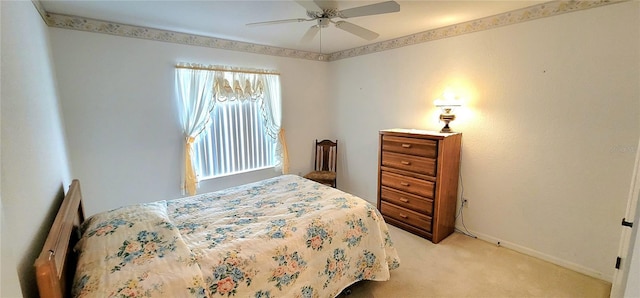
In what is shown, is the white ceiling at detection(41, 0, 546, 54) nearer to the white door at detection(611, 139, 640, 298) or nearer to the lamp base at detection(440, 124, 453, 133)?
the lamp base at detection(440, 124, 453, 133)

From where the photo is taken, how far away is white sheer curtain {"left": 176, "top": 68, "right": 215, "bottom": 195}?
3086 millimetres

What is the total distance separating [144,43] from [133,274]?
2.54m

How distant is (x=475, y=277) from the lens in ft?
7.43

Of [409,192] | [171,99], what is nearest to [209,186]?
[171,99]

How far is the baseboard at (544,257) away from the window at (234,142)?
9.67 feet

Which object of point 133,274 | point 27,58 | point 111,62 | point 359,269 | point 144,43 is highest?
point 144,43

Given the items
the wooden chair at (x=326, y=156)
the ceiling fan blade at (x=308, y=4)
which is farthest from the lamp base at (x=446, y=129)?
the ceiling fan blade at (x=308, y=4)

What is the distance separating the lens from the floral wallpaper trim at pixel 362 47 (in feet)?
7.34

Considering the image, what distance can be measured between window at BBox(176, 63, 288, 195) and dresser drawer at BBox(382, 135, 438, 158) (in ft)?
5.31

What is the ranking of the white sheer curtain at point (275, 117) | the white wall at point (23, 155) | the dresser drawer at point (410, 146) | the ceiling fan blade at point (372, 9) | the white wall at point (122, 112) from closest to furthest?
the white wall at point (23, 155) → the ceiling fan blade at point (372, 9) → the white wall at point (122, 112) → the dresser drawer at point (410, 146) → the white sheer curtain at point (275, 117)

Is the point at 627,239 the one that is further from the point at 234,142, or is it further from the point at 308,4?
the point at 234,142

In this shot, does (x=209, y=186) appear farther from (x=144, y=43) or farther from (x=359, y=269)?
(x=359, y=269)

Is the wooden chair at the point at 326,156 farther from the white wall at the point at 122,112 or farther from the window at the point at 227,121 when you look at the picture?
the white wall at the point at 122,112

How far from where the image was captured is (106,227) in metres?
1.47
